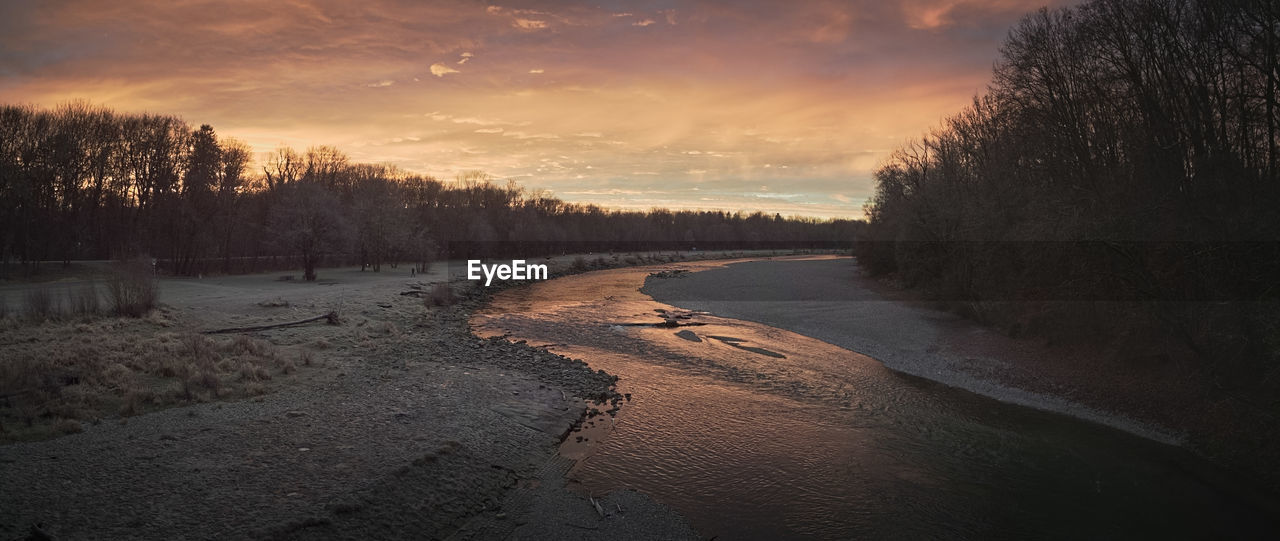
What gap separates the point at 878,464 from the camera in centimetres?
1027

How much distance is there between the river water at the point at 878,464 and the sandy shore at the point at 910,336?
927mm

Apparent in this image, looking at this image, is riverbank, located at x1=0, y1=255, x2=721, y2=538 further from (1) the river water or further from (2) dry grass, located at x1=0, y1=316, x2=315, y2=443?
(1) the river water

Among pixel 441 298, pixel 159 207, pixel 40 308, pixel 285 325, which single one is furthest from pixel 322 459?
pixel 159 207

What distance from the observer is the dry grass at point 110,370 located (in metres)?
9.45

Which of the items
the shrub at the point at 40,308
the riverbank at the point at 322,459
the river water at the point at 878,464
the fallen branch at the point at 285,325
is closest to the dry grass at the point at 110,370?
the riverbank at the point at 322,459

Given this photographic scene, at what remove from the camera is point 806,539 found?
25.3 ft

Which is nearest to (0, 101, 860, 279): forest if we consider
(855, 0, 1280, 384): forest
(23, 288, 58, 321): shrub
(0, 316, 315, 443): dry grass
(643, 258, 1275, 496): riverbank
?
(23, 288, 58, 321): shrub

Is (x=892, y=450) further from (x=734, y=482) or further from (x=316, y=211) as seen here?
(x=316, y=211)

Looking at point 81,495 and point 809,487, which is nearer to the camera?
point 81,495

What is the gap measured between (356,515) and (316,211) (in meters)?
35.2

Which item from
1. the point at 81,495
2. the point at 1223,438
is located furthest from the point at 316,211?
the point at 1223,438

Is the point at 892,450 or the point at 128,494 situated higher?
the point at 128,494

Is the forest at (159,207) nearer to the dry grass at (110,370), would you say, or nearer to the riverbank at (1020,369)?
the dry grass at (110,370)

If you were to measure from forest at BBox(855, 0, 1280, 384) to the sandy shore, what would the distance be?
1864 mm
